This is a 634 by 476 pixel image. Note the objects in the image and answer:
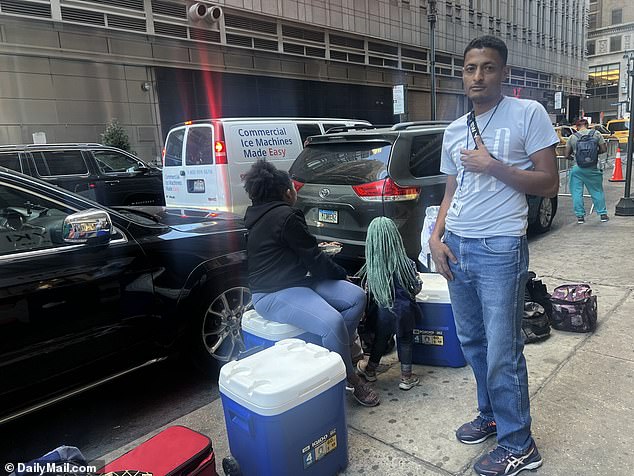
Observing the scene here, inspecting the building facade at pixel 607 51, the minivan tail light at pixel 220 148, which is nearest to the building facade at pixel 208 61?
the minivan tail light at pixel 220 148

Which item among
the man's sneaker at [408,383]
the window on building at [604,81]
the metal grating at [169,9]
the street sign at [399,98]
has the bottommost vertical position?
the man's sneaker at [408,383]

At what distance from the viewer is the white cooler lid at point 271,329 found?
2807 mm

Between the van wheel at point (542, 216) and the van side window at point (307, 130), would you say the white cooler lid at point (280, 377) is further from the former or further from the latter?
the van side window at point (307, 130)

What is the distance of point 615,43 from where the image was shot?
6856 centimetres

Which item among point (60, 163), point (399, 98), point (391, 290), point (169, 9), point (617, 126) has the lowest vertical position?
point (391, 290)

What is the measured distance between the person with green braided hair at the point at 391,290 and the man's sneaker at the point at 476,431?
589 mm

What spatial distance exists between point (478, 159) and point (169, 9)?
1866cm

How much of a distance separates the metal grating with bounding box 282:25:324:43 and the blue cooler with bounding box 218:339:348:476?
857 inches

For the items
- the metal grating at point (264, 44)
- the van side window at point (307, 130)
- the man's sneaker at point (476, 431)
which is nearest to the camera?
the man's sneaker at point (476, 431)

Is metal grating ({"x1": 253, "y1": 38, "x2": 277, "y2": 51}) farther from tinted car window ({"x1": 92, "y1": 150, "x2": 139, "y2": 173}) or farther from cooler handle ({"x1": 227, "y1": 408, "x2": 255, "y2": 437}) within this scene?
cooler handle ({"x1": 227, "y1": 408, "x2": 255, "y2": 437})

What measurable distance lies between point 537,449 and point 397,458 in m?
0.70

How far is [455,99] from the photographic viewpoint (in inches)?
1312

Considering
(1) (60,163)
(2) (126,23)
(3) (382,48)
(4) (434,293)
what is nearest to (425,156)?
(4) (434,293)
